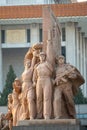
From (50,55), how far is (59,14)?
133 ft

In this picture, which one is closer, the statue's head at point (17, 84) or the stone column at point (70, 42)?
the statue's head at point (17, 84)

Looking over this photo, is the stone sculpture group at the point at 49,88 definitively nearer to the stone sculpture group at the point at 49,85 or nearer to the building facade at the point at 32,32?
the stone sculpture group at the point at 49,85

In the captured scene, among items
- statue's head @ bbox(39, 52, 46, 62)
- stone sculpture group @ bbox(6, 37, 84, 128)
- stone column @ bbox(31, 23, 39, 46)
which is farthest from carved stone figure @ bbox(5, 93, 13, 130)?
stone column @ bbox(31, 23, 39, 46)

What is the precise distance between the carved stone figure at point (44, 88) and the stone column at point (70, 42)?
147ft

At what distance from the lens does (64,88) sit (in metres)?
15.2

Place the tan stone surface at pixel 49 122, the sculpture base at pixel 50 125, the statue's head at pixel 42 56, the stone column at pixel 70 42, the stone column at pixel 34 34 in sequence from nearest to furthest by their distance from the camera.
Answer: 1. the sculpture base at pixel 50 125
2. the tan stone surface at pixel 49 122
3. the statue's head at pixel 42 56
4. the stone column at pixel 70 42
5. the stone column at pixel 34 34

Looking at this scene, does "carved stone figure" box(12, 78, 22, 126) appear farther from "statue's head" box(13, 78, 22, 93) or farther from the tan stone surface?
the tan stone surface

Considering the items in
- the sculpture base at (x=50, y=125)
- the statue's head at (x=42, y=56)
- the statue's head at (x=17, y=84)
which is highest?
the statue's head at (x=42, y=56)

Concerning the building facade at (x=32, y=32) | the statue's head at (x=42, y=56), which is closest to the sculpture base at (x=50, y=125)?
the statue's head at (x=42, y=56)

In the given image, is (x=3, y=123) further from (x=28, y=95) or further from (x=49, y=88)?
(x=49, y=88)

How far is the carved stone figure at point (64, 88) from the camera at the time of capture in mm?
15094

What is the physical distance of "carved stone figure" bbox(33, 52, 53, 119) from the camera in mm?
15062

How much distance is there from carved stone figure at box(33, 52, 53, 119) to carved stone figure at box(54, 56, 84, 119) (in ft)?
0.58

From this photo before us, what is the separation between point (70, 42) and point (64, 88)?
4560 centimetres
